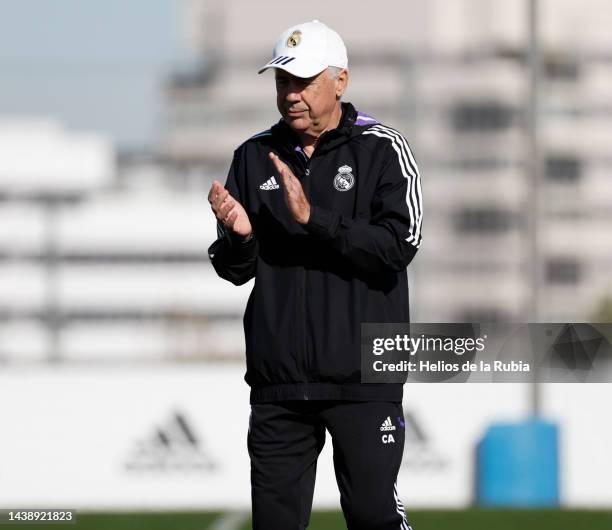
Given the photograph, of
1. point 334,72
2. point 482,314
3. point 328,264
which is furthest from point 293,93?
point 482,314

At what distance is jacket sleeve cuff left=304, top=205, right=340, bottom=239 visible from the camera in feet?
13.3

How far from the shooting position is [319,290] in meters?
4.22

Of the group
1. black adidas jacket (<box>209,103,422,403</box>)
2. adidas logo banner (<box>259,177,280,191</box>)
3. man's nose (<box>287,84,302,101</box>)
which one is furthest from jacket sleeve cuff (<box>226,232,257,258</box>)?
man's nose (<box>287,84,302,101</box>)

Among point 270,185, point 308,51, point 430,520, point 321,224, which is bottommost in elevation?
point 430,520

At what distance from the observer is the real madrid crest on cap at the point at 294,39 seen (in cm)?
422

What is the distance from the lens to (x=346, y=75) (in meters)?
4.35

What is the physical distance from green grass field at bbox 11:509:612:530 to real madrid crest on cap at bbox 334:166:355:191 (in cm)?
435

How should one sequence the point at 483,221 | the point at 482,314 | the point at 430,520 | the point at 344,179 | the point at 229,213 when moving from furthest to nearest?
1. the point at 482,314
2. the point at 483,221
3. the point at 430,520
4. the point at 344,179
5. the point at 229,213

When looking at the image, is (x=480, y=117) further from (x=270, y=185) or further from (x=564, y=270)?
(x=270, y=185)

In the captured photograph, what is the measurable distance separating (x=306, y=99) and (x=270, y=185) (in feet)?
0.90

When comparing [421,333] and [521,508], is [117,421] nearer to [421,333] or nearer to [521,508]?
[521,508]

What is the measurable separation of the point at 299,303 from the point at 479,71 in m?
7.20

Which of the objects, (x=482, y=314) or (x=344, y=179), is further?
(x=482, y=314)

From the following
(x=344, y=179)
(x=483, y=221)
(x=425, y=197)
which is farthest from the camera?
(x=483, y=221)
